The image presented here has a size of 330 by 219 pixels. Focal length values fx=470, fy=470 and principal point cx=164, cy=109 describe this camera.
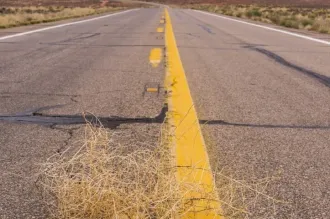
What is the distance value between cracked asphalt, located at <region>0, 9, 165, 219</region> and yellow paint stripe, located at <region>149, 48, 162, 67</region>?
0.14 meters

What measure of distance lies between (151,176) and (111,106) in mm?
2337

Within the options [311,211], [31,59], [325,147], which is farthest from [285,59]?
[311,211]

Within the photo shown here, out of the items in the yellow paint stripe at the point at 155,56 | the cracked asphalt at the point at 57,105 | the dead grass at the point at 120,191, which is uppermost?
the dead grass at the point at 120,191

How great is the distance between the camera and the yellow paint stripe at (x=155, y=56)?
706 centimetres

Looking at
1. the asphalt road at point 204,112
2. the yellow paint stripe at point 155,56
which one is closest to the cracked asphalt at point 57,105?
the asphalt road at point 204,112

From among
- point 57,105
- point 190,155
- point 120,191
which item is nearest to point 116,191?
point 120,191

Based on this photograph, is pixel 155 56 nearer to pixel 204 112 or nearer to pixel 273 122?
pixel 204 112

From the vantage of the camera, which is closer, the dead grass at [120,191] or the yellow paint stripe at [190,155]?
the dead grass at [120,191]

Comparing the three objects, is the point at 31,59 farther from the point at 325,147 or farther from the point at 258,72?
the point at 325,147

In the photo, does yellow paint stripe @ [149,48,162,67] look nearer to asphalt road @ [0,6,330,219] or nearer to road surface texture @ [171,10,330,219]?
asphalt road @ [0,6,330,219]

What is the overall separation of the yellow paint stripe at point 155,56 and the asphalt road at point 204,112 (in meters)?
0.16

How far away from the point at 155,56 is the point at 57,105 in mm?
3836

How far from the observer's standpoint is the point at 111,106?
4219 mm

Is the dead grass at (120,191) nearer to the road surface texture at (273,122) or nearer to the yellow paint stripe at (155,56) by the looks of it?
the road surface texture at (273,122)
